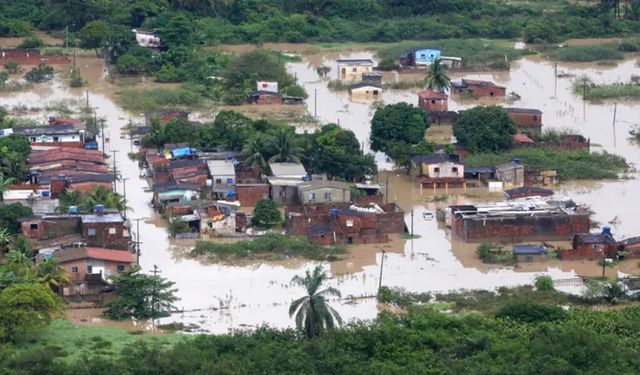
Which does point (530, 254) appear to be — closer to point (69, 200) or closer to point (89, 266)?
point (89, 266)

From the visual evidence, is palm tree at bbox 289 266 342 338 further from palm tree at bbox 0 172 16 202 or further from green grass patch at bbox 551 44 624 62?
green grass patch at bbox 551 44 624 62

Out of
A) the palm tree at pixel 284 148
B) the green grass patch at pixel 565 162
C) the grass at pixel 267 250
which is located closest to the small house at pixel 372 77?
the green grass patch at pixel 565 162

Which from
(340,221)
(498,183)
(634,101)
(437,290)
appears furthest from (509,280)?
(634,101)

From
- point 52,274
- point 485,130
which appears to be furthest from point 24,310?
point 485,130

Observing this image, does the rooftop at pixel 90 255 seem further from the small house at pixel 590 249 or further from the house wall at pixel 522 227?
the small house at pixel 590 249

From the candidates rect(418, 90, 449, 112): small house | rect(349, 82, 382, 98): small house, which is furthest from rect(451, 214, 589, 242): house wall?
rect(349, 82, 382, 98): small house
